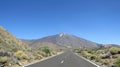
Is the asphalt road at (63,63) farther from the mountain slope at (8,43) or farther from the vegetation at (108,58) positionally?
the mountain slope at (8,43)

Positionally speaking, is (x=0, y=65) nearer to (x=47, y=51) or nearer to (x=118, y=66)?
(x=118, y=66)

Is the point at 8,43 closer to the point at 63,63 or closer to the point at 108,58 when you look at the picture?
the point at 108,58

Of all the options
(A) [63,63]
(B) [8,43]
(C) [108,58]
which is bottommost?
(A) [63,63]

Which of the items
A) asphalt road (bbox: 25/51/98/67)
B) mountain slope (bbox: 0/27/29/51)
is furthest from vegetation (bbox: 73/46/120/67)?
mountain slope (bbox: 0/27/29/51)

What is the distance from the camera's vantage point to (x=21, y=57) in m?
36.1

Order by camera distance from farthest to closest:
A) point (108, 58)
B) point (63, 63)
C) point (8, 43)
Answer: point (8, 43), point (108, 58), point (63, 63)

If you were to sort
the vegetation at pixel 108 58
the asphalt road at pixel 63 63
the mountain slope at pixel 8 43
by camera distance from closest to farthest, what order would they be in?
Answer: the asphalt road at pixel 63 63 → the vegetation at pixel 108 58 → the mountain slope at pixel 8 43

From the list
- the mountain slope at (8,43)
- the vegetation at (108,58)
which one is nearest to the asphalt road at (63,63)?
the vegetation at (108,58)

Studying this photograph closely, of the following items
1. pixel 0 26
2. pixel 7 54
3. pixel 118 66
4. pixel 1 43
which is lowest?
pixel 118 66

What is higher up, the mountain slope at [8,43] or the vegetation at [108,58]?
the mountain slope at [8,43]

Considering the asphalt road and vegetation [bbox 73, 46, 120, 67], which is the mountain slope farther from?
vegetation [bbox 73, 46, 120, 67]

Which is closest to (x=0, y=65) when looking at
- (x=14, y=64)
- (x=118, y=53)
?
(x=14, y=64)

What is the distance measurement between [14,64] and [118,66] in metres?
11.1

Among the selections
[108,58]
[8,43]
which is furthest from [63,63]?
[8,43]
